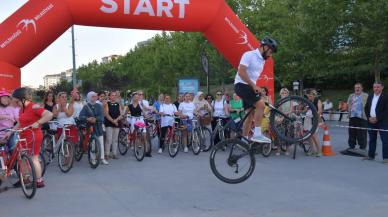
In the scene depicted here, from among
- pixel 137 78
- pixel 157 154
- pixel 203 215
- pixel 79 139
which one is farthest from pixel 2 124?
pixel 137 78

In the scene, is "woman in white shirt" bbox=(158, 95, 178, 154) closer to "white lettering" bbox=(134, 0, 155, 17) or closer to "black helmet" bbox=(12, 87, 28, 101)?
"white lettering" bbox=(134, 0, 155, 17)

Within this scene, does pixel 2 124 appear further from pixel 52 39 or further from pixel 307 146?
pixel 307 146

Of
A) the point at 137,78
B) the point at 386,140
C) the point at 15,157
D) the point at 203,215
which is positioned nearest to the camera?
the point at 203,215

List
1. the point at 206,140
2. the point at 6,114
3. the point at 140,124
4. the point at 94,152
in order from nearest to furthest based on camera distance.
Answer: the point at 6,114, the point at 94,152, the point at 140,124, the point at 206,140

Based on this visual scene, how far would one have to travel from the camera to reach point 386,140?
34.7ft

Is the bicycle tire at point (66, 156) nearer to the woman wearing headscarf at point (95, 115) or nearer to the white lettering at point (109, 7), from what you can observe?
the woman wearing headscarf at point (95, 115)

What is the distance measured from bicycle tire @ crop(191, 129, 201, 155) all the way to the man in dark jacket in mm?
4504

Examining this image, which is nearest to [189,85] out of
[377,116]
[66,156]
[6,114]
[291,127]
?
[377,116]

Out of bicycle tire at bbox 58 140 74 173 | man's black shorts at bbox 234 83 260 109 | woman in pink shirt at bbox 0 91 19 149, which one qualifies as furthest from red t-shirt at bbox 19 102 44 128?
man's black shorts at bbox 234 83 260 109

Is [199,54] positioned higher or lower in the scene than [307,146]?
higher

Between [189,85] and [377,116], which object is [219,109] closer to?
[377,116]

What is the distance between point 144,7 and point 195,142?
4.00 meters

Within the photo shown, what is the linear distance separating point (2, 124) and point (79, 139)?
10.5 feet

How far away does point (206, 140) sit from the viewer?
1327cm
